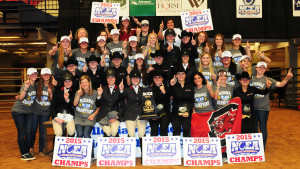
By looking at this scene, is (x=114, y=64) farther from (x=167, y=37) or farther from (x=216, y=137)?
(x=216, y=137)

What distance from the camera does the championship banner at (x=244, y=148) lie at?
18.6 ft

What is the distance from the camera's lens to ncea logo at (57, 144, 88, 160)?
5.56 metres

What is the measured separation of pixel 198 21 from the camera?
8.39m

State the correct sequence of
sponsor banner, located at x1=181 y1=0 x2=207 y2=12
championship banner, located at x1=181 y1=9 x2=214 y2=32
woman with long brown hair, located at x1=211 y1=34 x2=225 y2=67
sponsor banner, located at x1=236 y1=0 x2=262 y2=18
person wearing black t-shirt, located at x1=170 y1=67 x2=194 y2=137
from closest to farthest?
1. person wearing black t-shirt, located at x1=170 y1=67 x2=194 y2=137
2. woman with long brown hair, located at x1=211 y1=34 x2=225 y2=67
3. championship banner, located at x1=181 y1=9 x2=214 y2=32
4. sponsor banner, located at x1=181 y1=0 x2=207 y2=12
5. sponsor banner, located at x1=236 y1=0 x2=262 y2=18

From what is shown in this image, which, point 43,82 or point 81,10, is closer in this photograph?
point 43,82

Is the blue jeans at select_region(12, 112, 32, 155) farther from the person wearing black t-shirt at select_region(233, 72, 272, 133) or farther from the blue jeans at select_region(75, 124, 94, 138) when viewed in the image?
the person wearing black t-shirt at select_region(233, 72, 272, 133)

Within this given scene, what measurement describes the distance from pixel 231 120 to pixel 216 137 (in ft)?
1.66

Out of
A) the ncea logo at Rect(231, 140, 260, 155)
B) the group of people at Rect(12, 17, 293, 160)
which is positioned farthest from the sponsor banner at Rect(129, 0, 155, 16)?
the ncea logo at Rect(231, 140, 260, 155)

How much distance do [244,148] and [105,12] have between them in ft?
18.3

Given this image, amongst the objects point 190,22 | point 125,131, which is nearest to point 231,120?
point 125,131

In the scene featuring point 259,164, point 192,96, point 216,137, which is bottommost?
point 259,164

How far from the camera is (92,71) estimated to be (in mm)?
6598

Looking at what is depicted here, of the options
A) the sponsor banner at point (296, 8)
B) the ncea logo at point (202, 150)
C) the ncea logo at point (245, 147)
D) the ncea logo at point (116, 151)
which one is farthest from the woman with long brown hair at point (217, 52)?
the sponsor banner at point (296, 8)

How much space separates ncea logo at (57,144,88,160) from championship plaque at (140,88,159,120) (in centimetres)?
136
